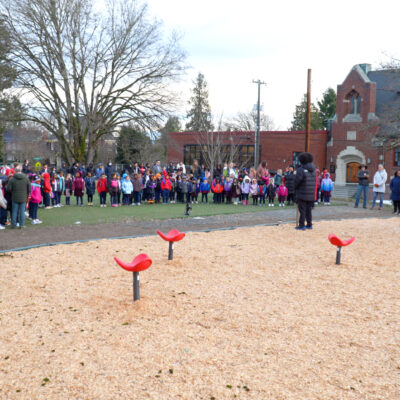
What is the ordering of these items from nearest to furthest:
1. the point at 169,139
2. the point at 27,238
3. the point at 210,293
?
the point at 210,293 → the point at 27,238 → the point at 169,139

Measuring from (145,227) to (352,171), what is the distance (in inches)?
1429

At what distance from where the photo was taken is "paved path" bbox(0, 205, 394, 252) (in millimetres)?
10773

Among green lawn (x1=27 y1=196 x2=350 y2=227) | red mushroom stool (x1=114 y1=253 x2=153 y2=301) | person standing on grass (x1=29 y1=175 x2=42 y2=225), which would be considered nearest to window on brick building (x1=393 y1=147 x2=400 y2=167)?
green lawn (x1=27 y1=196 x2=350 y2=227)

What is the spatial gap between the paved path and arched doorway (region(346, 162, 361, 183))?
28336 mm

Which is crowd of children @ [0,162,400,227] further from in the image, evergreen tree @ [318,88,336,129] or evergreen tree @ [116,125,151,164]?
evergreen tree @ [318,88,336,129]

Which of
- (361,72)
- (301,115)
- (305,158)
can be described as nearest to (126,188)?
(305,158)

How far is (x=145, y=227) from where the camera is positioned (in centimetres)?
1295

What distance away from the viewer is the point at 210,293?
6.32m

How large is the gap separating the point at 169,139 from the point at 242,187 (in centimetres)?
1500

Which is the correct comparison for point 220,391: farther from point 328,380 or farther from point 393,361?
point 393,361

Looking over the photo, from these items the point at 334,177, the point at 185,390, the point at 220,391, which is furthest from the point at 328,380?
the point at 334,177

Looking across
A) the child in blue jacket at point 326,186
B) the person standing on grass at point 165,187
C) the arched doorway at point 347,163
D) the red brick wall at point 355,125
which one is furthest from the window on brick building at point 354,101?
the person standing on grass at point 165,187

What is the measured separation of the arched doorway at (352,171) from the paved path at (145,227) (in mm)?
28336

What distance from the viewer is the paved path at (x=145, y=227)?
10.8 m
